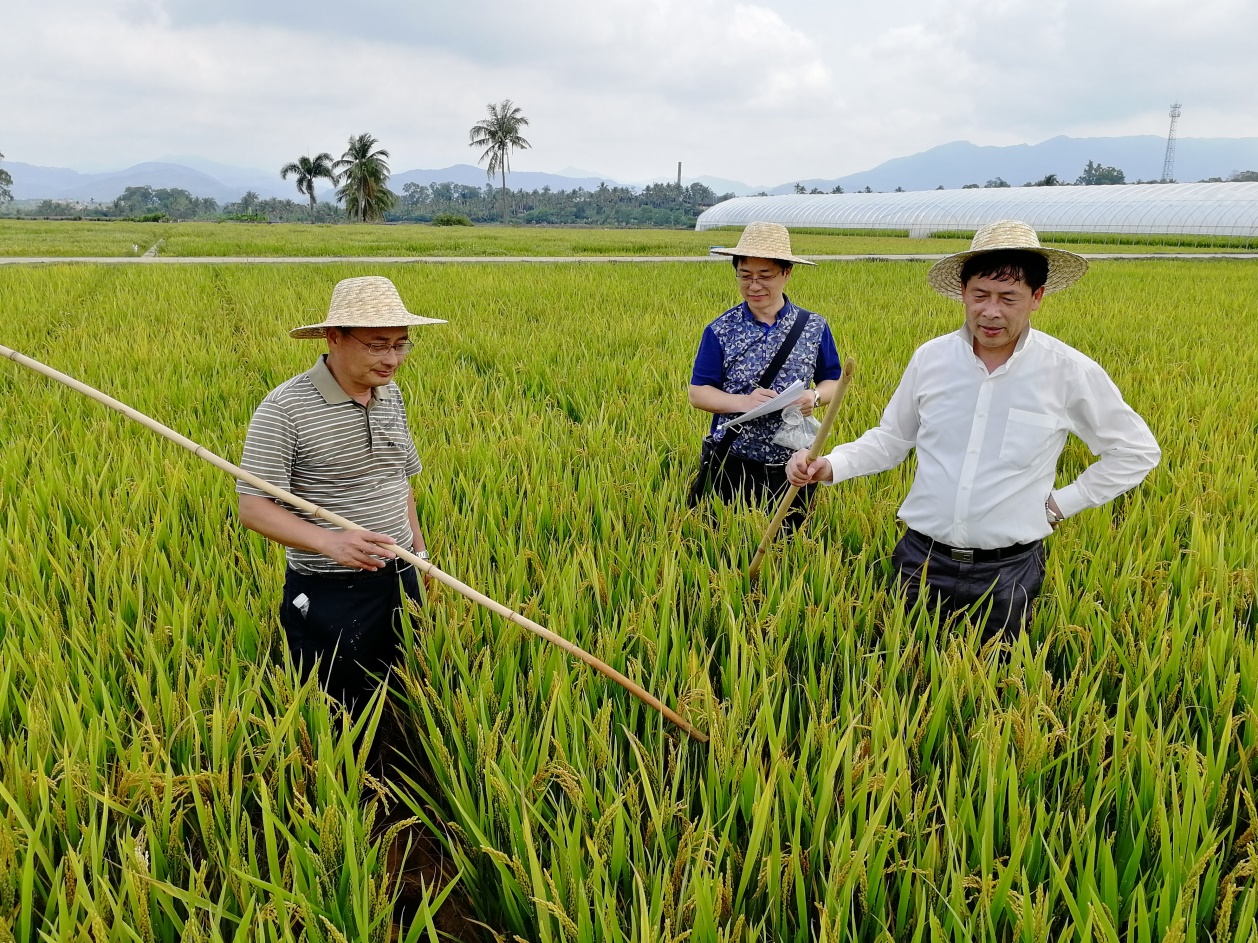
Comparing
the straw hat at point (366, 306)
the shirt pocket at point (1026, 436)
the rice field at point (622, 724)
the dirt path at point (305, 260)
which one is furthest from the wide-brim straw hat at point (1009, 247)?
the dirt path at point (305, 260)

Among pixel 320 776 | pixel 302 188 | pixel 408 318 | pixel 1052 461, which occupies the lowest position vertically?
pixel 320 776

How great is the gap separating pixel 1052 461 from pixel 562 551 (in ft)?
3.89

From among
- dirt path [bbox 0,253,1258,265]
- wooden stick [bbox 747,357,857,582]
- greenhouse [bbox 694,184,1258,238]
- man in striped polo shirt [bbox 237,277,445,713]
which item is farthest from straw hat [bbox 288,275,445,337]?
greenhouse [bbox 694,184,1258,238]

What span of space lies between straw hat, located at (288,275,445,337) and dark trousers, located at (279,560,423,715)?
0.52 meters

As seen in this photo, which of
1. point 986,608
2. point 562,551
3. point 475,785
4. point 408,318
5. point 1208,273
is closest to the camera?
point 475,785

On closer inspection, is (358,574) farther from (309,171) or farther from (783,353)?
(309,171)

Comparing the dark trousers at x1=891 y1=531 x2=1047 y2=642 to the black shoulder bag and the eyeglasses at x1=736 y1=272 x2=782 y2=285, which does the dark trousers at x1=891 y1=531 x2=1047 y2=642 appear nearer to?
the black shoulder bag

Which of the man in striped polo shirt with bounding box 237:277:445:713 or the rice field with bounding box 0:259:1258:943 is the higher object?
the man in striped polo shirt with bounding box 237:277:445:713

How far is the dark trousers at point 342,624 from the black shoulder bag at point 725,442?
3.66 ft

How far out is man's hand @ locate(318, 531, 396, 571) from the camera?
4.65 feet

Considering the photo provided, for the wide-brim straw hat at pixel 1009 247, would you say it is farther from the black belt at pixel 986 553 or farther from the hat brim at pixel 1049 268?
the black belt at pixel 986 553

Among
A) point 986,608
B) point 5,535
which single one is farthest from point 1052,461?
point 5,535

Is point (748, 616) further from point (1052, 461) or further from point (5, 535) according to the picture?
point (5, 535)

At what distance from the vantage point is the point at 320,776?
48.3 inches
